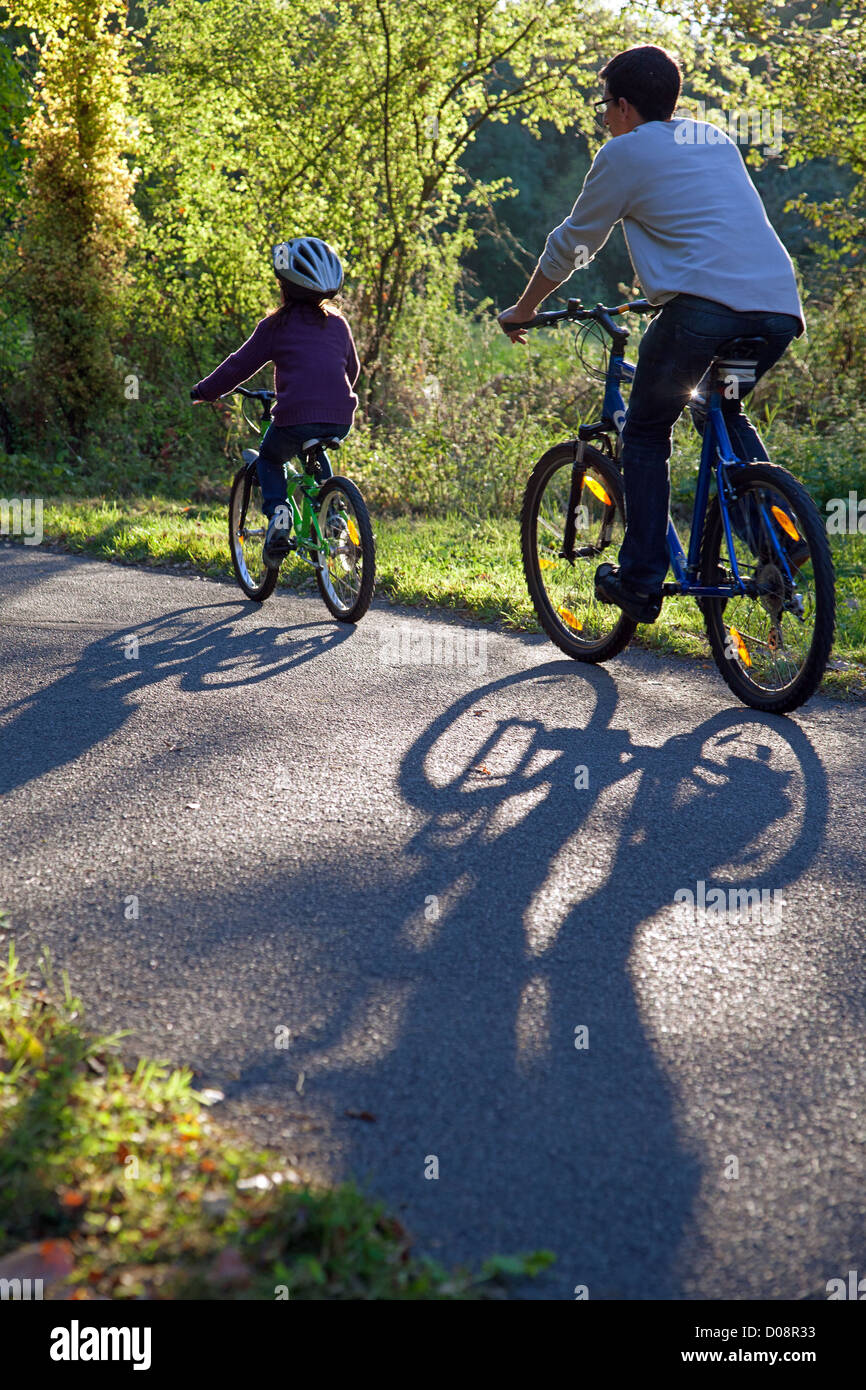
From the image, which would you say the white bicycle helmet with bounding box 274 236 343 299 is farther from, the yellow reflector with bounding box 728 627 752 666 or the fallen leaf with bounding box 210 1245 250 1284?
the fallen leaf with bounding box 210 1245 250 1284

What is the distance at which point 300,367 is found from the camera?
626cm

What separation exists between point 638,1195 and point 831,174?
2972 cm

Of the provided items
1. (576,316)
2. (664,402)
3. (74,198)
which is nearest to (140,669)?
(576,316)

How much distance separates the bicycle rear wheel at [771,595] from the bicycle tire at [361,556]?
1.90 m

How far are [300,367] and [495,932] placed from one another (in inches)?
160

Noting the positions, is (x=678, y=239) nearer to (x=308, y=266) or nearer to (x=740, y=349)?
(x=740, y=349)

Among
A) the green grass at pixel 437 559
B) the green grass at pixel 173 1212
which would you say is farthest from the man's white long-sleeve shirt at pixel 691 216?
the green grass at pixel 173 1212

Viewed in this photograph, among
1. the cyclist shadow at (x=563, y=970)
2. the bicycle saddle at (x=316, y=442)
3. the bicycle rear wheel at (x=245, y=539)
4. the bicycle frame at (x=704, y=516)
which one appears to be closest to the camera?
the cyclist shadow at (x=563, y=970)

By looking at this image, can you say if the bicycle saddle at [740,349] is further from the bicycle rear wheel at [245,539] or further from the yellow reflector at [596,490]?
the bicycle rear wheel at [245,539]

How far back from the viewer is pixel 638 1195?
6.90 ft

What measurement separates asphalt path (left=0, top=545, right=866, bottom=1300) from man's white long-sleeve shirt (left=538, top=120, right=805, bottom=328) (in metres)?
1.59

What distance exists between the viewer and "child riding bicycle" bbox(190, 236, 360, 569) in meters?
6.17

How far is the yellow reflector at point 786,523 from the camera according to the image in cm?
430
